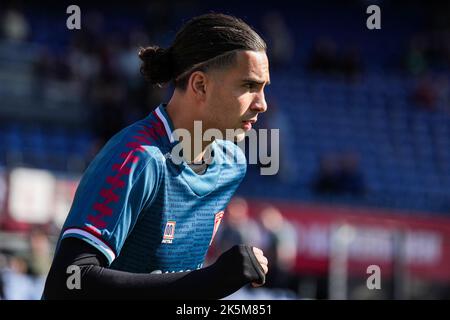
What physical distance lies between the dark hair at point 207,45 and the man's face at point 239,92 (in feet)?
0.12

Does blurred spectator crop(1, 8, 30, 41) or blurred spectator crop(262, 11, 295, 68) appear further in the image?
blurred spectator crop(262, 11, 295, 68)

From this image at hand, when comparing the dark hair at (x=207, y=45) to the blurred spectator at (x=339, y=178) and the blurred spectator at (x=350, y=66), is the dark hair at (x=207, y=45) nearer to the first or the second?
the blurred spectator at (x=339, y=178)

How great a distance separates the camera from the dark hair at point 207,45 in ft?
11.0

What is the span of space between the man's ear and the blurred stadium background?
3754 millimetres

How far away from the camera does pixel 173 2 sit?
22.4 meters

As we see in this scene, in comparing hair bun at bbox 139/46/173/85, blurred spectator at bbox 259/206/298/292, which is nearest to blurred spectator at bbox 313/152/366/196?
blurred spectator at bbox 259/206/298/292

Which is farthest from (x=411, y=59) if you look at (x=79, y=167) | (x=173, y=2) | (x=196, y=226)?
(x=196, y=226)

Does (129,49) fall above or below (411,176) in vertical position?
above

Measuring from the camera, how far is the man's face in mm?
3385

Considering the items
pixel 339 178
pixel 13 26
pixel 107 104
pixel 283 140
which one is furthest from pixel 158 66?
pixel 13 26

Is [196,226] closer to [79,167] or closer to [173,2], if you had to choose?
[79,167]

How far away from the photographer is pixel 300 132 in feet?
60.2

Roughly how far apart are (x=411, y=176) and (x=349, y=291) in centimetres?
566

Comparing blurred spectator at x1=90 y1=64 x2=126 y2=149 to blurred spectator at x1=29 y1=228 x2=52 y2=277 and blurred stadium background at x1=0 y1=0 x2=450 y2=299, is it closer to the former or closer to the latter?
blurred stadium background at x1=0 y1=0 x2=450 y2=299
